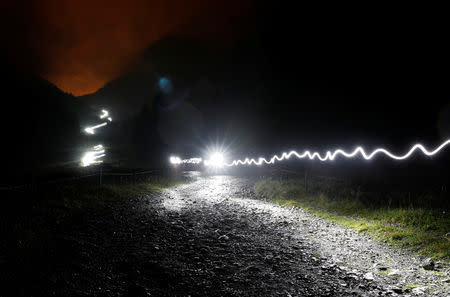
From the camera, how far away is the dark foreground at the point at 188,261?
159 inches

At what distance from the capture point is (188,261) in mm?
5184

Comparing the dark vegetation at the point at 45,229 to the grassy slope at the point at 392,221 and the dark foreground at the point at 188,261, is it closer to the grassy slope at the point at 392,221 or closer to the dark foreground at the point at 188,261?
the dark foreground at the point at 188,261

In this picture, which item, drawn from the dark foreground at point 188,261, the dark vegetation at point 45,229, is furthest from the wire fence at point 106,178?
the dark foreground at point 188,261

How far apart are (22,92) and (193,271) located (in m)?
26.2

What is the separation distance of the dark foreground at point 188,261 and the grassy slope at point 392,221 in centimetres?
79

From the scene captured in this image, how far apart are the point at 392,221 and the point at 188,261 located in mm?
6982

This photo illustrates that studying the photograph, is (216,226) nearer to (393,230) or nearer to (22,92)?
(393,230)

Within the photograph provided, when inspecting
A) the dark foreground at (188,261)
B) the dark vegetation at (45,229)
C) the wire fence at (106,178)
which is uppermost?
the wire fence at (106,178)

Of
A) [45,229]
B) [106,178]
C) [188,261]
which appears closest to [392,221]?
[188,261]

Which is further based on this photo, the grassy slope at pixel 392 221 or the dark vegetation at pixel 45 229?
the grassy slope at pixel 392 221

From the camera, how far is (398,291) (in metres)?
4.10

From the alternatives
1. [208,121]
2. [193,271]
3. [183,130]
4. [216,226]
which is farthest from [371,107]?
[183,130]

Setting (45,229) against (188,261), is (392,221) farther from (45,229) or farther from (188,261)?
(45,229)

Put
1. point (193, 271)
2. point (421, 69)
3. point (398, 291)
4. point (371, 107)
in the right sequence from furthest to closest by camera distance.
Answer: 1. point (371, 107)
2. point (421, 69)
3. point (193, 271)
4. point (398, 291)
